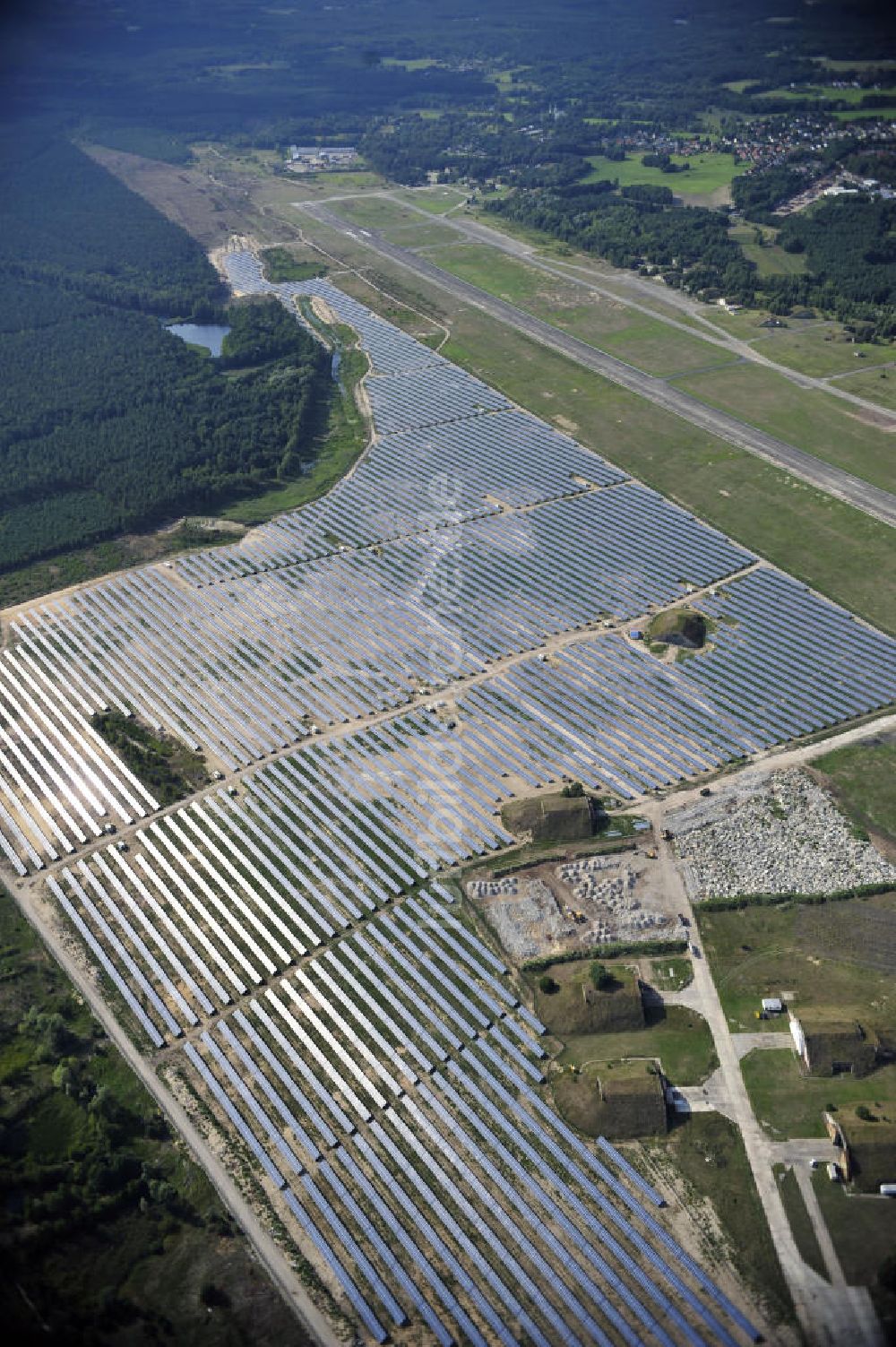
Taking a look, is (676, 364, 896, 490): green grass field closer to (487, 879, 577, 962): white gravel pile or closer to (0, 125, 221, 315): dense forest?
(487, 879, 577, 962): white gravel pile

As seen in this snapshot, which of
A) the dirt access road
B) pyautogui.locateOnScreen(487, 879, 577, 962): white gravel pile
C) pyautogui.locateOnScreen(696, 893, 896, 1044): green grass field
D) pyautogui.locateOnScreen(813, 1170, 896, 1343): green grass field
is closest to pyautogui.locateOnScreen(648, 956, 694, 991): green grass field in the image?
the dirt access road

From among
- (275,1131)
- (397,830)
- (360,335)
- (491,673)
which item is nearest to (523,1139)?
(275,1131)

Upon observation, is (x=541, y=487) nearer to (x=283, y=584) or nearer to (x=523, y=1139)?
(x=283, y=584)

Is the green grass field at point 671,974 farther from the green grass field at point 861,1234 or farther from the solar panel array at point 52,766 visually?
the solar panel array at point 52,766

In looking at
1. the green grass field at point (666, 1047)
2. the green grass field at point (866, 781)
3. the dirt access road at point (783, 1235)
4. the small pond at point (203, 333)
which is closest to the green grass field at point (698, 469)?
the green grass field at point (866, 781)

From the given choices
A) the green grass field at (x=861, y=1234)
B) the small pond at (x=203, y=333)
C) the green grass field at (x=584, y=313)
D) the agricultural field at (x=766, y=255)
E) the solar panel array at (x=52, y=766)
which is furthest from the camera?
the agricultural field at (x=766, y=255)

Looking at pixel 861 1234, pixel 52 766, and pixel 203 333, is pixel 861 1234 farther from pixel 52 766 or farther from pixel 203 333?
pixel 203 333
